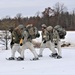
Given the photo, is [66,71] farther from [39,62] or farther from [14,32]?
[14,32]

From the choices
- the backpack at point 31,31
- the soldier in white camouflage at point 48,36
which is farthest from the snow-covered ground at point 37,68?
the soldier in white camouflage at point 48,36

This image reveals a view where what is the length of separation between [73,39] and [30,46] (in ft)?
57.3

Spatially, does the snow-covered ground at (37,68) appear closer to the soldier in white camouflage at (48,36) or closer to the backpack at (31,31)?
the backpack at (31,31)

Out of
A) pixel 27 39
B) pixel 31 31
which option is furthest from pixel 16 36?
pixel 31 31

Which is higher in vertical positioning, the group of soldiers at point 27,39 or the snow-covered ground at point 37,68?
the group of soldiers at point 27,39

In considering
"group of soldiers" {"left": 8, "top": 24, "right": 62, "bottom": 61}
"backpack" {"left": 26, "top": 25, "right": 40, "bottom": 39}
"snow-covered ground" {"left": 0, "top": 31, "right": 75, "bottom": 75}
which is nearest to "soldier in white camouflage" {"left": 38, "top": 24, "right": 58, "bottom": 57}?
"group of soldiers" {"left": 8, "top": 24, "right": 62, "bottom": 61}

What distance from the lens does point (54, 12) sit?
231 ft

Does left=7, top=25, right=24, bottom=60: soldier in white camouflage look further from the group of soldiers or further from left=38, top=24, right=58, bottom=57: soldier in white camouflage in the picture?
left=38, top=24, right=58, bottom=57: soldier in white camouflage

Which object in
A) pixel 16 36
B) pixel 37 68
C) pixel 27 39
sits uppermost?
pixel 16 36

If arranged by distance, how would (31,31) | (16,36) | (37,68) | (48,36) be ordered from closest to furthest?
(37,68) → (31,31) → (16,36) → (48,36)

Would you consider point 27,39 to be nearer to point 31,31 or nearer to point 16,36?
point 31,31

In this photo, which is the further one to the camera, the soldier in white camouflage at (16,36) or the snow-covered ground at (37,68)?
the soldier in white camouflage at (16,36)

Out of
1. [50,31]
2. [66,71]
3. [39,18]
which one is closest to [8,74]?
[66,71]

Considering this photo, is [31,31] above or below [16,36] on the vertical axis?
above
